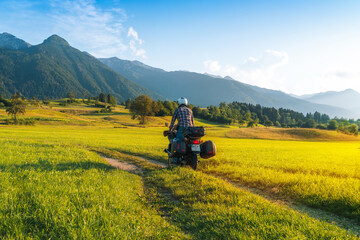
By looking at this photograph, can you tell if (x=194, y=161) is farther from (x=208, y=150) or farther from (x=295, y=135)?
(x=295, y=135)

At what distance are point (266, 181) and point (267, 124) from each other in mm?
196900

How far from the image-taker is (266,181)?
890 centimetres

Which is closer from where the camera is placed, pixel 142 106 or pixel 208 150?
pixel 208 150

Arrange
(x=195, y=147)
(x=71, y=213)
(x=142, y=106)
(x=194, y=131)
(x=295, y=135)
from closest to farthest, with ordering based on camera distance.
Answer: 1. (x=71, y=213)
2. (x=194, y=131)
3. (x=195, y=147)
4. (x=295, y=135)
5. (x=142, y=106)

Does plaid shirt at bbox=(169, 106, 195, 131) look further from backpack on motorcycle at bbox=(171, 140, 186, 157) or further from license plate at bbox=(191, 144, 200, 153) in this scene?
license plate at bbox=(191, 144, 200, 153)

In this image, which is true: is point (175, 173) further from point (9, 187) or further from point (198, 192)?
point (9, 187)

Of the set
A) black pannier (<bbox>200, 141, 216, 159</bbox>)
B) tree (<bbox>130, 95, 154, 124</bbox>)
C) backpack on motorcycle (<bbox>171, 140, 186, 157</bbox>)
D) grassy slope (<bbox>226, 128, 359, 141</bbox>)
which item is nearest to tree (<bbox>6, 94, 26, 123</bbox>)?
tree (<bbox>130, 95, 154, 124</bbox>)

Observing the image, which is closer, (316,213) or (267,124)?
(316,213)

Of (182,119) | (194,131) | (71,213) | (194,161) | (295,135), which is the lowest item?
(295,135)

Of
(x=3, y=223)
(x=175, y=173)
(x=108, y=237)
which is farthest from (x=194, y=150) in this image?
(x=3, y=223)

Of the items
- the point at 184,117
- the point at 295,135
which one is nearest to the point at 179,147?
the point at 184,117

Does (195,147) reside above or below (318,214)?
above

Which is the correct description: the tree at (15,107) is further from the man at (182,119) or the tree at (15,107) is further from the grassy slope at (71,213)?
the grassy slope at (71,213)

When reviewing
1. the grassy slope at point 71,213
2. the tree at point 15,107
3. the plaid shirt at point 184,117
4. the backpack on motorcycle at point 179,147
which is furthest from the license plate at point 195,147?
the tree at point 15,107
